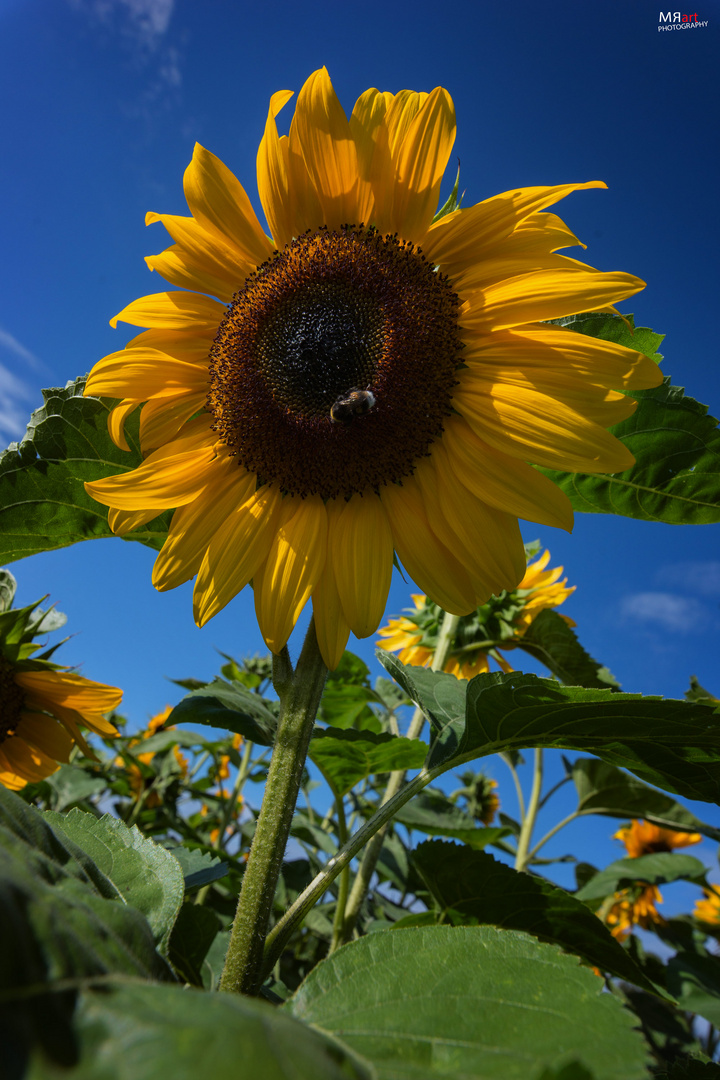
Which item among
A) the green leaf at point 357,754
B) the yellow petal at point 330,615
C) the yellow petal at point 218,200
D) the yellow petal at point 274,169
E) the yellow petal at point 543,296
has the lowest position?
the green leaf at point 357,754

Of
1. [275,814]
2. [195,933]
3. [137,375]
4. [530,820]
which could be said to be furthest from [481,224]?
[530,820]

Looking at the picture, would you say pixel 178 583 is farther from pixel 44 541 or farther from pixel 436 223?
pixel 436 223

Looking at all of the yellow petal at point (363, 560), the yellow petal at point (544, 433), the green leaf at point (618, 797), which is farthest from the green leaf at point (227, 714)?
the green leaf at point (618, 797)

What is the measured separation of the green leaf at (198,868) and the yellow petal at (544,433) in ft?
4.07

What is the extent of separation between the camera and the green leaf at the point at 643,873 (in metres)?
3.71

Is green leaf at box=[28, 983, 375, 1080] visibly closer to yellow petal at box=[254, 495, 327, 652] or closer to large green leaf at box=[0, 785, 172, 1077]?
large green leaf at box=[0, 785, 172, 1077]

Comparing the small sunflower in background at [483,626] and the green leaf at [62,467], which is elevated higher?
the small sunflower in background at [483,626]

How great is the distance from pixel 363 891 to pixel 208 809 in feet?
12.9

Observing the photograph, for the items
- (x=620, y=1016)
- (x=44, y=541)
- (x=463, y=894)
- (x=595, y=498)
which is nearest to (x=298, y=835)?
(x=463, y=894)

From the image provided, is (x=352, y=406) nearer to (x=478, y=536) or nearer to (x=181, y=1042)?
(x=478, y=536)

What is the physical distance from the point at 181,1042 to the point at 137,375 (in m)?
1.42

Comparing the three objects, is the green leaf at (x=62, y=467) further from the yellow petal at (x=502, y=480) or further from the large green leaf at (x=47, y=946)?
the large green leaf at (x=47, y=946)

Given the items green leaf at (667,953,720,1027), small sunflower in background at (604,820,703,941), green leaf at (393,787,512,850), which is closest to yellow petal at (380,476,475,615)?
green leaf at (393,787,512,850)

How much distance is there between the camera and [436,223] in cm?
156
